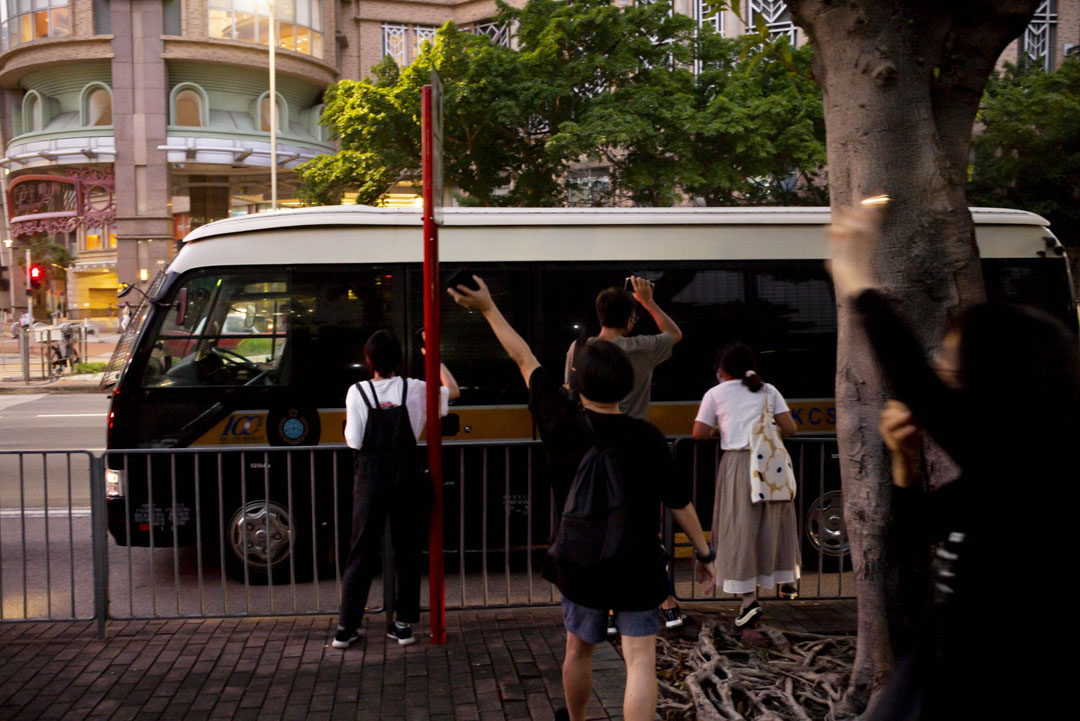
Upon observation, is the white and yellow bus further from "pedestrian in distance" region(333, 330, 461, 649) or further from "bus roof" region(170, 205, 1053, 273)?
"pedestrian in distance" region(333, 330, 461, 649)

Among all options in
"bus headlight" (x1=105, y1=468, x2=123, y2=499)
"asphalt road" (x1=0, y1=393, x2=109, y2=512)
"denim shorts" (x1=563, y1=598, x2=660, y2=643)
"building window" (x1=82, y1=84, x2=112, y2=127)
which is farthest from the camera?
"building window" (x1=82, y1=84, x2=112, y2=127)

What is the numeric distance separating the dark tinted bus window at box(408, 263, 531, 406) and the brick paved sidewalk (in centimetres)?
174

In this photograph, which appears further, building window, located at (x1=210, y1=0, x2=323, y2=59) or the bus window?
building window, located at (x1=210, y1=0, x2=323, y2=59)

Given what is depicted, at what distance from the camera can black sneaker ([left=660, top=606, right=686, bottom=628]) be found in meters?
5.25

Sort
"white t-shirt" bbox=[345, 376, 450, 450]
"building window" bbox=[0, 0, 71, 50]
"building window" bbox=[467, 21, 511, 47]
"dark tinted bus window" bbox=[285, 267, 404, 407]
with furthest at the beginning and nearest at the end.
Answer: "building window" bbox=[0, 0, 71, 50] < "building window" bbox=[467, 21, 511, 47] < "dark tinted bus window" bbox=[285, 267, 404, 407] < "white t-shirt" bbox=[345, 376, 450, 450]

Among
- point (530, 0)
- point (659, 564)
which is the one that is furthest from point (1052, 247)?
point (530, 0)

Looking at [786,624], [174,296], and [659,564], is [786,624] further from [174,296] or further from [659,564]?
[174,296]

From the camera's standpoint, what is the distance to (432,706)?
13.9ft

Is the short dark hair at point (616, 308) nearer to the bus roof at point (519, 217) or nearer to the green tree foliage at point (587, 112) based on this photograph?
the bus roof at point (519, 217)

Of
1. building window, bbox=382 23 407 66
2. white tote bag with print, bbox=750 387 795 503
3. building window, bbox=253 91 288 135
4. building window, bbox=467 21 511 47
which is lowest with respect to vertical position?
white tote bag with print, bbox=750 387 795 503

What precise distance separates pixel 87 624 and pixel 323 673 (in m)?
1.84

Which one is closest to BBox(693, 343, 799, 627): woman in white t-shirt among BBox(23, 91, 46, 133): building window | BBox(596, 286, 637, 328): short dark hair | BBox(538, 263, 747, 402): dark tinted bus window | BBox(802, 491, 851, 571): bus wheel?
BBox(596, 286, 637, 328): short dark hair

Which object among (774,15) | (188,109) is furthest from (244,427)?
(188,109)

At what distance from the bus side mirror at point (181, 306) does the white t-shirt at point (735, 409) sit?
3.78m
